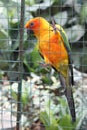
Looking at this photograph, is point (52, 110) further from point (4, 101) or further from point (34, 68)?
point (34, 68)

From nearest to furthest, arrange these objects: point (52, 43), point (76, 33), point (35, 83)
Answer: point (52, 43) → point (35, 83) → point (76, 33)

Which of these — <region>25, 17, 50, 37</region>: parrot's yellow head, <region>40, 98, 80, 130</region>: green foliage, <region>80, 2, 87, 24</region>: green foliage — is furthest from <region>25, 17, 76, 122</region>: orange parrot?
<region>80, 2, 87, 24</region>: green foliage

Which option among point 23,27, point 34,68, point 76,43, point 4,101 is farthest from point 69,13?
point 23,27

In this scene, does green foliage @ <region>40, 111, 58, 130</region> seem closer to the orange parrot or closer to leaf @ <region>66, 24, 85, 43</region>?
the orange parrot

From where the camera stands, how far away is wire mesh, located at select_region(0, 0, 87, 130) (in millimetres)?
2305

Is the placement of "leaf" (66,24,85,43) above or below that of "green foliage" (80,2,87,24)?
below

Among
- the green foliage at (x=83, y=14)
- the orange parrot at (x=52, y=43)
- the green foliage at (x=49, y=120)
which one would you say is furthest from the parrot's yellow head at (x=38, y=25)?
the green foliage at (x=83, y=14)

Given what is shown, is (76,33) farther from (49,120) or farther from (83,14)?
(49,120)

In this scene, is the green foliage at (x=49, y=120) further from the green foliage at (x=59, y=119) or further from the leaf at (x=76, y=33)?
the leaf at (x=76, y=33)

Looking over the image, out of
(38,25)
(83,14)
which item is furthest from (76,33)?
(38,25)

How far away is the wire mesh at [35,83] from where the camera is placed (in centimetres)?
230

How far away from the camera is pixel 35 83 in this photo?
293 centimetres

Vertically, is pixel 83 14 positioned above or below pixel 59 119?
above

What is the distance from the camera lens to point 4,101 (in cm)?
271
